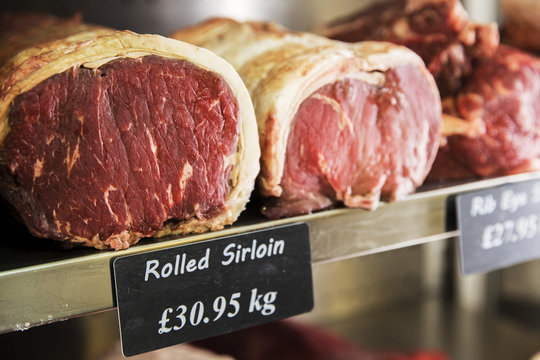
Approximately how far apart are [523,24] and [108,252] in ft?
4.46

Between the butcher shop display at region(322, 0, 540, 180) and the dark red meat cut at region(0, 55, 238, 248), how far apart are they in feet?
2.12

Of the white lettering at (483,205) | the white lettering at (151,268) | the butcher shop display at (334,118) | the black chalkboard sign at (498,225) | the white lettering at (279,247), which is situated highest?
the butcher shop display at (334,118)

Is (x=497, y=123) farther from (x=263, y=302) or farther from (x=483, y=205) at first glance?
(x=263, y=302)

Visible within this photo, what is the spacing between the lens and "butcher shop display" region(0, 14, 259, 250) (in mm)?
875

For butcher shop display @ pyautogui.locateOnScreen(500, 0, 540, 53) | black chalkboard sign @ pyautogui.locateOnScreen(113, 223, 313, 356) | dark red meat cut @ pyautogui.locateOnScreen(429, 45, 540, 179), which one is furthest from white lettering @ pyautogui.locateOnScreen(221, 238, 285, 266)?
butcher shop display @ pyautogui.locateOnScreen(500, 0, 540, 53)

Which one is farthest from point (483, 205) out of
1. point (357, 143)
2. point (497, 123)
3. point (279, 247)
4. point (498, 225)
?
point (279, 247)

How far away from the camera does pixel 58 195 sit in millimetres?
898

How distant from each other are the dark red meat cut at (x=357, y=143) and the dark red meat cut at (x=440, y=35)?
0.23 m

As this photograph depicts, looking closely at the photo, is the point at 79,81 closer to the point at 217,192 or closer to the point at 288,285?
the point at 217,192

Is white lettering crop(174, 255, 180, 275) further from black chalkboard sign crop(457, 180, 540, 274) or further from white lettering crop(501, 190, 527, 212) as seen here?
white lettering crop(501, 190, 527, 212)

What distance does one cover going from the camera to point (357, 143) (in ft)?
3.72

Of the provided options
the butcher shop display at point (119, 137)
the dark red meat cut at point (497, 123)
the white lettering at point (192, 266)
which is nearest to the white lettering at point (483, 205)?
the dark red meat cut at point (497, 123)

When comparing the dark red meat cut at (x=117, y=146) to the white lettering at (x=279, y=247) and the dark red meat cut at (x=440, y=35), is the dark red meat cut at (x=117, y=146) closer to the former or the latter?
the white lettering at (x=279, y=247)

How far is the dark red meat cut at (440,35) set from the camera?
→ 1.39 metres
